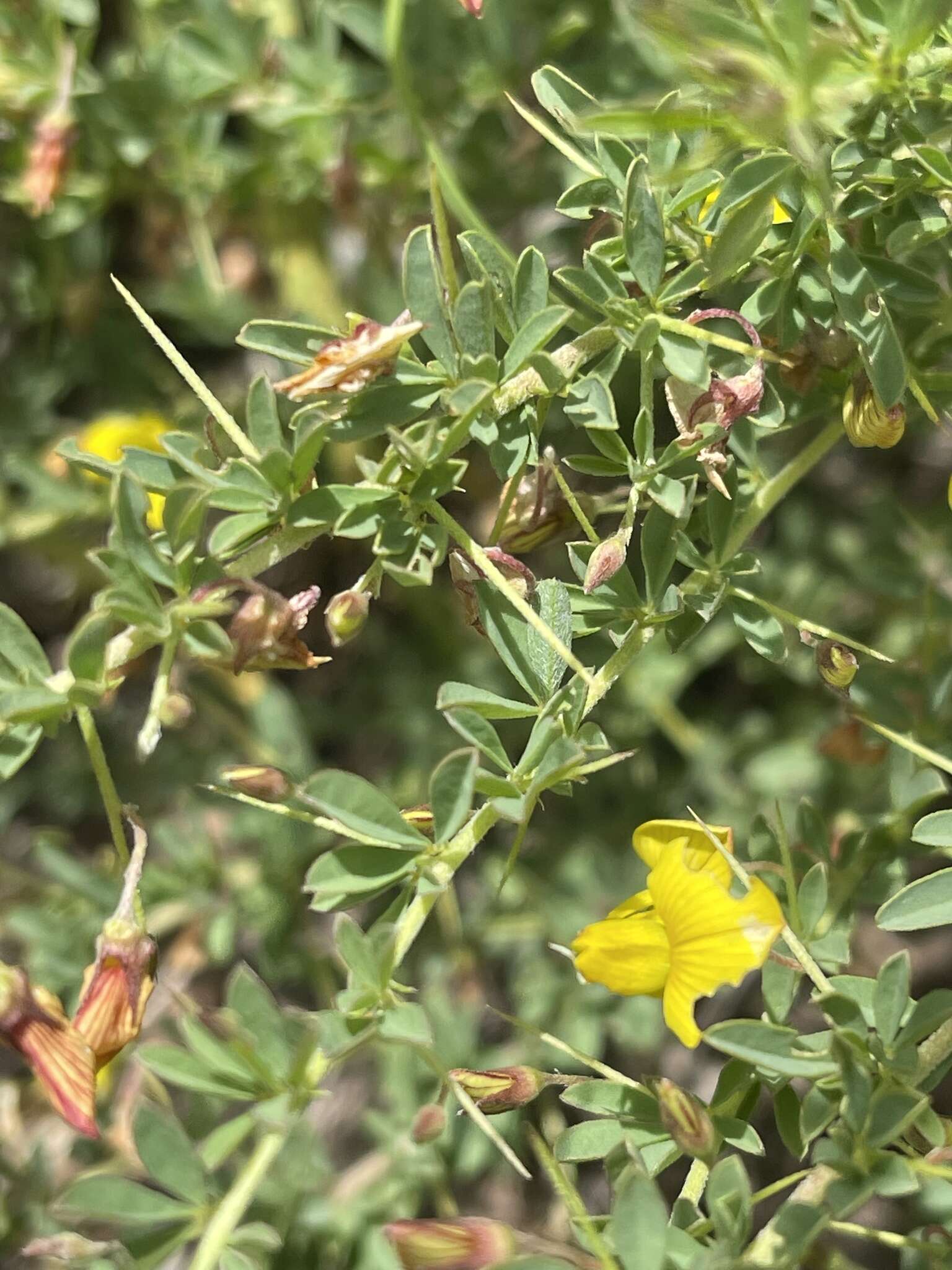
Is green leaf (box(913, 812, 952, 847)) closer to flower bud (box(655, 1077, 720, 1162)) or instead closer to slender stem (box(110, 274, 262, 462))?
flower bud (box(655, 1077, 720, 1162))

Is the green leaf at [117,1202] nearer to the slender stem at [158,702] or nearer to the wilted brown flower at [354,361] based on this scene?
the slender stem at [158,702]

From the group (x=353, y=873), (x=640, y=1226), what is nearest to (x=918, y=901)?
(x=640, y=1226)

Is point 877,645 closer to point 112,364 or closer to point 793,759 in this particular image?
point 793,759

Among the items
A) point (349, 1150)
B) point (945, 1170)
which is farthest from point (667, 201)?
point (349, 1150)

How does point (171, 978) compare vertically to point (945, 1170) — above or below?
below

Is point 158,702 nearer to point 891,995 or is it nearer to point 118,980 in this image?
point 118,980

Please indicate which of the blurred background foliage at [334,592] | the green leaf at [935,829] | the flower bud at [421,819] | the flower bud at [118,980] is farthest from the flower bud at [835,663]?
the flower bud at [118,980]

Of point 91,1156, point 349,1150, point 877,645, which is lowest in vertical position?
point 349,1150
